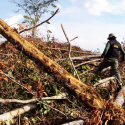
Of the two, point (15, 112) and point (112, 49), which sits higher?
point (112, 49)

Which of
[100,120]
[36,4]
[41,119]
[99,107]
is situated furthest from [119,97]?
[36,4]

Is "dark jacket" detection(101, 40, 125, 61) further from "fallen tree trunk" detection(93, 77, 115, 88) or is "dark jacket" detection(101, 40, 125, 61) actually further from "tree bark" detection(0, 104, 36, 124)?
"tree bark" detection(0, 104, 36, 124)

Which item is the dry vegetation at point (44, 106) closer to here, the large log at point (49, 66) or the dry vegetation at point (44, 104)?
the dry vegetation at point (44, 104)

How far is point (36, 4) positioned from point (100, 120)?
2322 centimetres

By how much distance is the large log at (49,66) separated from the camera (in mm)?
3207

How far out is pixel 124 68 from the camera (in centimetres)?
712

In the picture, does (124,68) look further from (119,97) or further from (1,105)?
(1,105)

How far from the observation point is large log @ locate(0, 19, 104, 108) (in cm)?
321

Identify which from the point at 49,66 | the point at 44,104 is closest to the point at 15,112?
the point at 44,104

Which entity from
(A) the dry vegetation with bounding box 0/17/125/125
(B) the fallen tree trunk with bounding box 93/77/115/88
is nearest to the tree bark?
(A) the dry vegetation with bounding box 0/17/125/125

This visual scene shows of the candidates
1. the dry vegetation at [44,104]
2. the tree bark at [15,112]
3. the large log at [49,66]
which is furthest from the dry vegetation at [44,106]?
the large log at [49,66]

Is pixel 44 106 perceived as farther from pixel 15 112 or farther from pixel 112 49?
pixel 112 49

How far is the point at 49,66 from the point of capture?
322cm

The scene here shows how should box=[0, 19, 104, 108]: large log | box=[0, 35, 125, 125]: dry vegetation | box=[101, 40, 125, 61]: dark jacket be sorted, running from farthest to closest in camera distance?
box=[101, 40, 125, 61]: dark jacket
box=[0, 19, 104, 108]: large log
box=[0, 35, 125, 125]: dry vegetation
